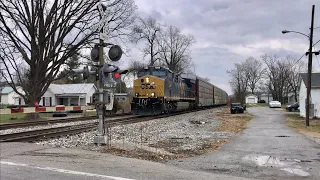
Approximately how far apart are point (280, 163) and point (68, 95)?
54257 mm

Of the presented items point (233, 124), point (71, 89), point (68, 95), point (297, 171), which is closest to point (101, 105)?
point (297, 171)

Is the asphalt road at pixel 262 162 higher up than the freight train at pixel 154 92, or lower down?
lower down

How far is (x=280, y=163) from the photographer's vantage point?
9.30 m

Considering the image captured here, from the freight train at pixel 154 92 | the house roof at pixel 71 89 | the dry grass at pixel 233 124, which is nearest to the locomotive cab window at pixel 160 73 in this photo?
the freight train at pixel 154 92

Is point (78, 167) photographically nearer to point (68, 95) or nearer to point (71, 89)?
point (68, 95)

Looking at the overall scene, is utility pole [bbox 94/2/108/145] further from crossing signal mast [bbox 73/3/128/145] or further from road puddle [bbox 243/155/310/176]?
road puddle [bbox 243/155/310/176]

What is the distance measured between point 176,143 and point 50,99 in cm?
5052

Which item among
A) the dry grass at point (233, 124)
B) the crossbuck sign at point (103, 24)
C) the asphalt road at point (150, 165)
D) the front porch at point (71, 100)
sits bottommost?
the dry grass at point (233, 124)

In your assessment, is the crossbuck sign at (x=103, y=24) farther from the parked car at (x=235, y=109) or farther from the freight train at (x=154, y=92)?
the parked car at (x=235, y=109)

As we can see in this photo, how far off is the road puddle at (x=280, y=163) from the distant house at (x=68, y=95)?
51452mm

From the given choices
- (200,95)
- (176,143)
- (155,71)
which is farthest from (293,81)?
(176,143)

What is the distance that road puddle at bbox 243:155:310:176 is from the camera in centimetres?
827

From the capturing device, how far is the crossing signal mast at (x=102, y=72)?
1171cm

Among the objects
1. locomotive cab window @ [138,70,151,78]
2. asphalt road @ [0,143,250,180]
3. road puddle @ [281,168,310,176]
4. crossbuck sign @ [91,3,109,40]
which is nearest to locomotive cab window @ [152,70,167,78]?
locomotive cab window @ [138,70,151,78]
